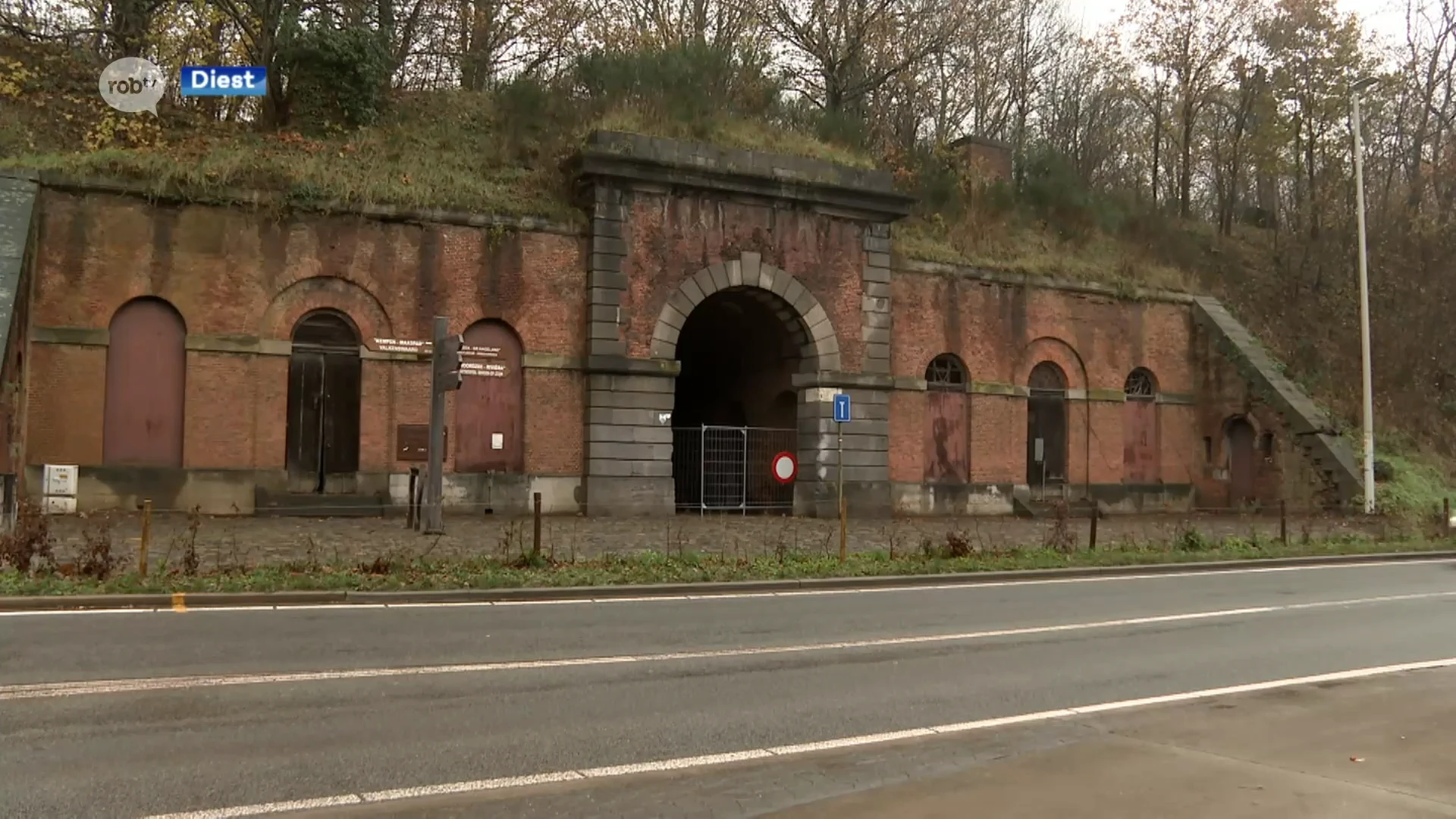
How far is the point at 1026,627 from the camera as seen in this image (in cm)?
1141

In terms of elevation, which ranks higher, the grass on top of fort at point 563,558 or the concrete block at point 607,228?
the concrete block at point 607,228

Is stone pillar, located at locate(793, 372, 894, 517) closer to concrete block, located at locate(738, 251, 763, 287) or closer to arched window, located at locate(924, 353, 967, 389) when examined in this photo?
arched window, located at locate(924, 353, 967, 389)

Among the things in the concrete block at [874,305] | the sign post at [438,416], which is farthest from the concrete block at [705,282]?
the sign post at [438,416]

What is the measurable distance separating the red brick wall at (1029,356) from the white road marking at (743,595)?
9.53m

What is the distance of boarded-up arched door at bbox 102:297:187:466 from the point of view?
2003cm

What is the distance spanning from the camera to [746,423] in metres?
29.2

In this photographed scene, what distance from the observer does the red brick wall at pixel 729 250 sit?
23.6 m

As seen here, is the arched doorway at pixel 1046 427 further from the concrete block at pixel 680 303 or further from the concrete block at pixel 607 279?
the concrete block at pixel 607 279

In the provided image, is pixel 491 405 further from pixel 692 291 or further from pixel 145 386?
pixel 145 386

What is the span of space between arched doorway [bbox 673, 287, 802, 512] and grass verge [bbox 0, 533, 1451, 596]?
8704mm

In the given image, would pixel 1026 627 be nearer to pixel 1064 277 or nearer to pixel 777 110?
pixel 1064 277

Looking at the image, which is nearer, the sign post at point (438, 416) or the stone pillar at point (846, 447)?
the sign post at point (438, 416)

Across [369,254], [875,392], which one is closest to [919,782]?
[369,254]

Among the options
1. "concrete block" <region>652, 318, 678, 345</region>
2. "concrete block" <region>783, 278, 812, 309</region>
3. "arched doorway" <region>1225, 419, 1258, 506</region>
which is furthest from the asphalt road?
"arched doorway" <region>1225, 419, 1258, 506</region>
